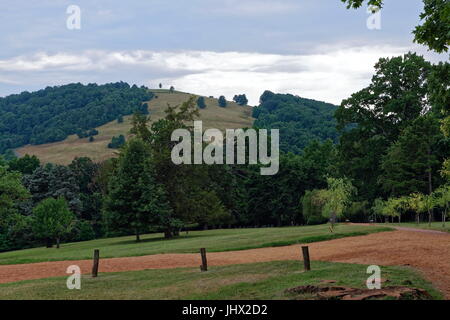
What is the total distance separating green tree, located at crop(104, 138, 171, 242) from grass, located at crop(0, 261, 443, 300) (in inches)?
1302

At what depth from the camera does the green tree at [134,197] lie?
58250 millimetres

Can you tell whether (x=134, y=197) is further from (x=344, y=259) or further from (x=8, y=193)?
(x=344, y=259)

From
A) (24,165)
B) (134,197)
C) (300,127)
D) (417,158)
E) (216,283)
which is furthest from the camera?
(300,127)

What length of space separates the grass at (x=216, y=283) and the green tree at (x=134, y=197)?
33.1 meters

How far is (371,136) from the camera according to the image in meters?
70.5

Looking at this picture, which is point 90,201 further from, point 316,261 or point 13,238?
point 316,261

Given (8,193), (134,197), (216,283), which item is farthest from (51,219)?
(216,283)

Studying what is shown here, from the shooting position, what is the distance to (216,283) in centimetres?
1931

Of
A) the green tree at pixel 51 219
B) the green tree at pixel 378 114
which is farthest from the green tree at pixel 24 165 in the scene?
the green tree at pixel 378 114

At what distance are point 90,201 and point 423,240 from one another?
69.7m

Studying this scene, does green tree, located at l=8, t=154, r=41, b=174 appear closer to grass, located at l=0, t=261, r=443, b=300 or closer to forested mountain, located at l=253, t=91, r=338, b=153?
forested mountain, located at l=253, t=91, r=338, b=153

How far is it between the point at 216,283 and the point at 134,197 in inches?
1612

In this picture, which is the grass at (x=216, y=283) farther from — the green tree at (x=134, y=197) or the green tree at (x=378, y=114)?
the green tree at (x=378, y=114)
